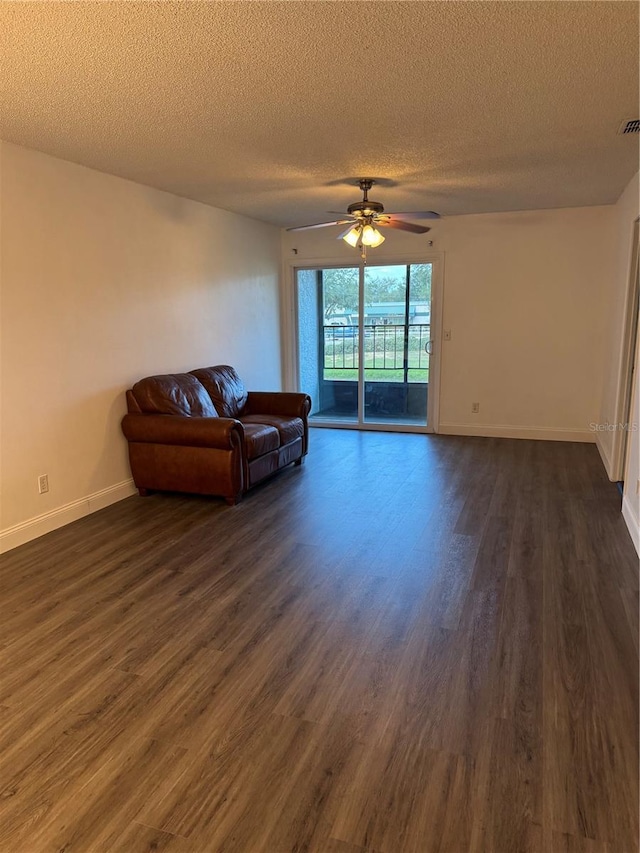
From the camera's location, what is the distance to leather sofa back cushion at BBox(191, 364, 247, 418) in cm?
489

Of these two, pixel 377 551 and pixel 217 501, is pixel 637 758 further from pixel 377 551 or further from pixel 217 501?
pixel 217 501

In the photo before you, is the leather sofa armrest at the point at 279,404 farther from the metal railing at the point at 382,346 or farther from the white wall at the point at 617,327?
the white wall at the point at 617,327

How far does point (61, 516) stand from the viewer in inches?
148

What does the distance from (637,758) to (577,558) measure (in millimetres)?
1529

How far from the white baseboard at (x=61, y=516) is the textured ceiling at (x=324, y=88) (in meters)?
2.38

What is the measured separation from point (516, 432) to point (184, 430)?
398 cm

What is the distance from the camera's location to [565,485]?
4449mm

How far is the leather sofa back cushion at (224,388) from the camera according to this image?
16.1 feet

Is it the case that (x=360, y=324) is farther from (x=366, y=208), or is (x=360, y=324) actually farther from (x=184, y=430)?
(x=184, y=430)

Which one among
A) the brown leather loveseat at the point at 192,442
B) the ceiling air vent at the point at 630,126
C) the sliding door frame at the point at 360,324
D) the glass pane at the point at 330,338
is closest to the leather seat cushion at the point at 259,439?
→ the brown leather loveseat at the point at 192,442

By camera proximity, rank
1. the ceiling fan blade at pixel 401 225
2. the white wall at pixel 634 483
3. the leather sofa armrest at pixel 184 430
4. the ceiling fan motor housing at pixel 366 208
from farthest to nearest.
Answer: the ceiling fan blade at pixel 401 225
the ceiling fan motor housing at pixel 366 208
the leather sofa armrest at pixel 184 430
the white wall at pixel 634 483

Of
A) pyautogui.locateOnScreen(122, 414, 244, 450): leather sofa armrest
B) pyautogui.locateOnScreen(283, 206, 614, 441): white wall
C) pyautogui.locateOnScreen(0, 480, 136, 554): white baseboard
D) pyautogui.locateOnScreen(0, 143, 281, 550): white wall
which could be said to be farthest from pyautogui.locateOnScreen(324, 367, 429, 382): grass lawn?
pyautogui.locateOnScreen(0, 480, 136, 554): white baseboard

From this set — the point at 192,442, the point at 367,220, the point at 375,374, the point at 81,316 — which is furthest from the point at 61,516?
the point at 375,374

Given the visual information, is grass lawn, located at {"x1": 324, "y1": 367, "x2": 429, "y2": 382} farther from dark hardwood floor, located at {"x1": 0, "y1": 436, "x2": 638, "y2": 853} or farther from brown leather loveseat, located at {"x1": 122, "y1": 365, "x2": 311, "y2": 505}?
dark hardwood floor, located at {"x1": 0, "y1": 436, "x2": 638, "y2": 853}
